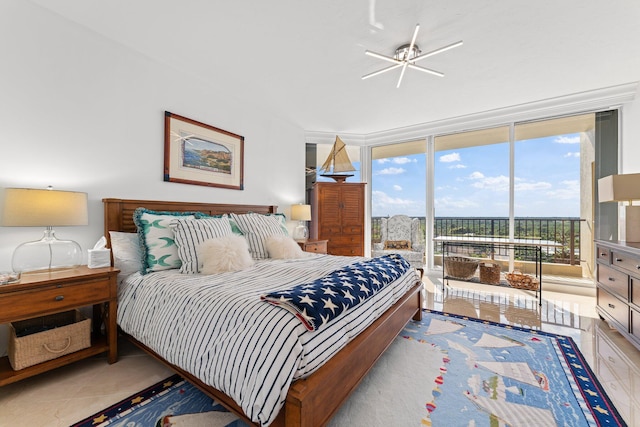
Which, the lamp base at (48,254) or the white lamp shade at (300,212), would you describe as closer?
the lamp base at (48,254)

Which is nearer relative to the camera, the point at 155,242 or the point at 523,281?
the point at 155,242

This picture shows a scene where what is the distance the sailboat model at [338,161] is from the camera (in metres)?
4.79

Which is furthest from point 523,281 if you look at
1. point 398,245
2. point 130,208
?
point 130,208

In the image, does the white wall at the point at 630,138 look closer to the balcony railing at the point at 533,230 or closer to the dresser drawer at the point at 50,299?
the balcony railing at the point at 533,230

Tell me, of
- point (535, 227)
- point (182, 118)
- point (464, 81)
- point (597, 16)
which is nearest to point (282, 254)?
point (182, 118)

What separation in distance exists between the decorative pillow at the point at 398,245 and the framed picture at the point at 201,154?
2.78 meters

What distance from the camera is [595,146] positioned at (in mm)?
3676

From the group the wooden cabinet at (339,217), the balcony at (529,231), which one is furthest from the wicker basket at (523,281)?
the wooden cabinet at (339,217)

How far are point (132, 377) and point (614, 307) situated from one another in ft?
12.9

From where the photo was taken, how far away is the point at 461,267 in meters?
3.69

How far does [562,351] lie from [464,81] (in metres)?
2.82

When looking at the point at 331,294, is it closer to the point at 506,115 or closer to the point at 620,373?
the point at 620,373

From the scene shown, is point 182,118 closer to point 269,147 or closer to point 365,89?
point 269,147

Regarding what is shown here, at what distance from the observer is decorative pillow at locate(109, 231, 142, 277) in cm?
219
